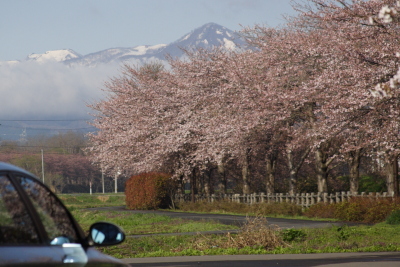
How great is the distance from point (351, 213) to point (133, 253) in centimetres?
1362

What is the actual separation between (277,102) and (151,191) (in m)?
16.8

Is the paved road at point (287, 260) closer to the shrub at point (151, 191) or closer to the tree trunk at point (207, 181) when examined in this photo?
the shrub at point (151, 191)

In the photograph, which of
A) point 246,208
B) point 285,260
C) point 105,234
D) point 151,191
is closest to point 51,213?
point 105,234

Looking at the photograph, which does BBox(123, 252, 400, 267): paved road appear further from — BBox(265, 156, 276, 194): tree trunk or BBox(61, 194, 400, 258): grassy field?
BBox(265, 156, 276, 194): tree trunk

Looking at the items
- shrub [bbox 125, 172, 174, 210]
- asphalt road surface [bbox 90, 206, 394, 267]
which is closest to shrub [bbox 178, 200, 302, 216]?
shrub [bbox 125, 172, 174, 210]

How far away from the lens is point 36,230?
3467 mm

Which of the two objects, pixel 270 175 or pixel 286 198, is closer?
pixel 286 198

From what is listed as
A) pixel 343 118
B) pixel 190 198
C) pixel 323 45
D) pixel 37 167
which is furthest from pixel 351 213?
pixel 37 167

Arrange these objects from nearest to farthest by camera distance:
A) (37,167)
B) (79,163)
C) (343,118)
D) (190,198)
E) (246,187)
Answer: (343,118)
(246,187)
(190,198)
(37,167)
(79,163)

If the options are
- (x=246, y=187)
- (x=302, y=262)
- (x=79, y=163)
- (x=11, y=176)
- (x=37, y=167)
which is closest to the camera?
(x=11, y=176)

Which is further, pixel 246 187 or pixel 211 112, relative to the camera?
pixel 246 187

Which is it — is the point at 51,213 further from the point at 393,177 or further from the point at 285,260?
the point at 393,177

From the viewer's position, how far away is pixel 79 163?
135250mm

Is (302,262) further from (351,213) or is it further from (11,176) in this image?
(351,213)
